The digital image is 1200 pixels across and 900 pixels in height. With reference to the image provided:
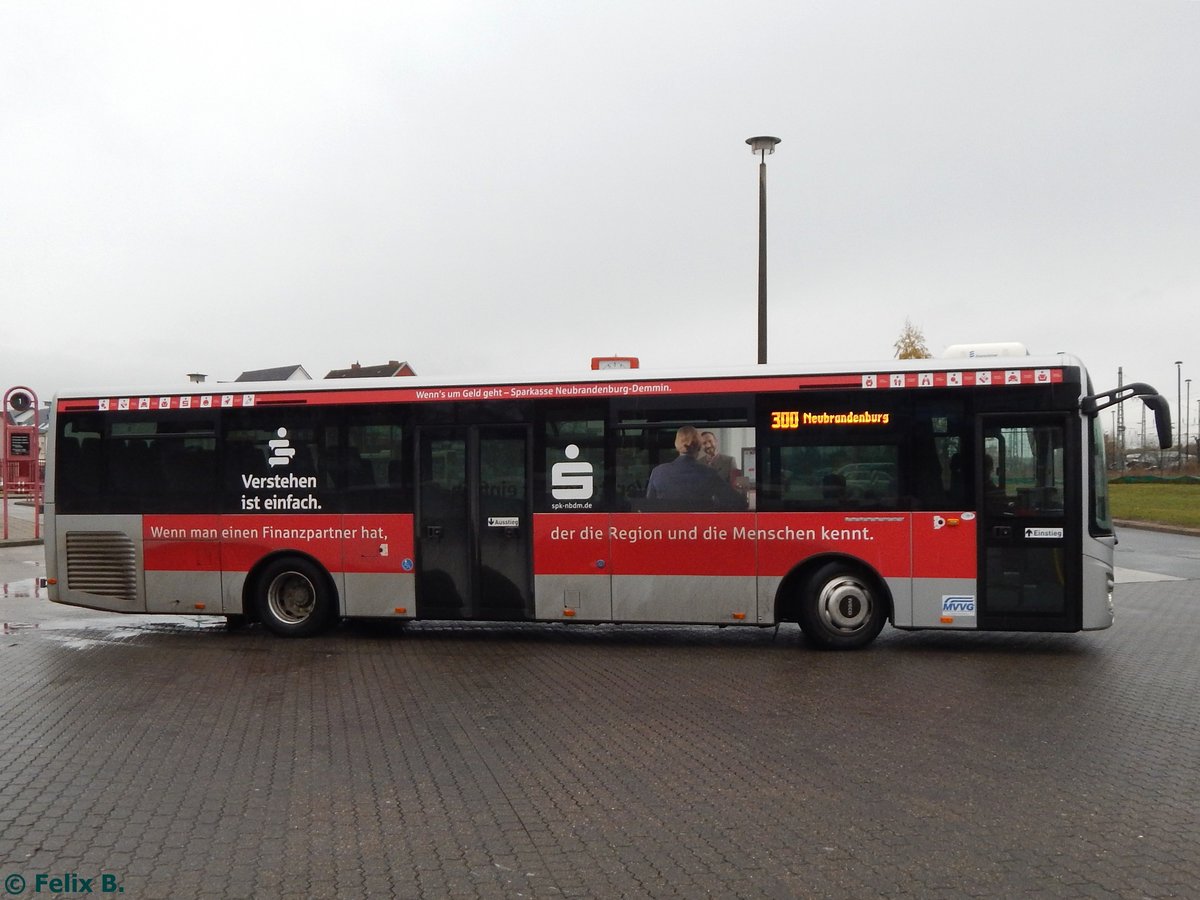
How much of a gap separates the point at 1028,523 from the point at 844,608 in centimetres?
188

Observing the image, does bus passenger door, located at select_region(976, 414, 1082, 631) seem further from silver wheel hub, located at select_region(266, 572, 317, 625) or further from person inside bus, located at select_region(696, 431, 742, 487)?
silver wheel hub, located at select_region(266, 572, 317, 625)

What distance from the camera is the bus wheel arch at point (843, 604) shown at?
10883 mm

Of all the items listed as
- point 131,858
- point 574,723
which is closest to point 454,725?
point 574,723

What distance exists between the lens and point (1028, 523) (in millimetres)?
10562

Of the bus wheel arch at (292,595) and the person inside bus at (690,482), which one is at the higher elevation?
the person inside bus at (690,482)

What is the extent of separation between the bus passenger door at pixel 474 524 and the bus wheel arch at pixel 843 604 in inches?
107

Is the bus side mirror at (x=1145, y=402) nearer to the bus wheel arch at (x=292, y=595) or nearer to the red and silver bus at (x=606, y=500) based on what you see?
the red and silver bus at (x=606, y=500)

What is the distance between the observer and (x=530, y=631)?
12773 mm

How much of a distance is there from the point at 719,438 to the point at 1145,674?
429 cm

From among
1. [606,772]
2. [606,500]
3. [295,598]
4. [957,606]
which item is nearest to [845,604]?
[957,606]

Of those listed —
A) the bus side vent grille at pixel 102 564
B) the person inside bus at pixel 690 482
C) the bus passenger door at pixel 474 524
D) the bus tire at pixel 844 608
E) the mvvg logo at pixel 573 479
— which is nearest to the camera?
the bus tire at pixel 844 608

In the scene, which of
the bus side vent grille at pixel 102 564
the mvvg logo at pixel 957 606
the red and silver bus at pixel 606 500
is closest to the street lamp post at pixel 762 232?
the red and silver bus at pixel 606 500

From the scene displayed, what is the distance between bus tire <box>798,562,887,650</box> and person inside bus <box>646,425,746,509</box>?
3.72ft

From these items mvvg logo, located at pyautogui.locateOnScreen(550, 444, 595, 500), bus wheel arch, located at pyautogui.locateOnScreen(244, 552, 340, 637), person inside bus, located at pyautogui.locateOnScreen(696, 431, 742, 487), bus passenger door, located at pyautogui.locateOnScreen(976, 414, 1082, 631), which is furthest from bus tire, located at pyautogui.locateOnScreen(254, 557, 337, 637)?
bus passenger door, located at pyautogui.locateOnScreen(976, 414, 1082, 631)
